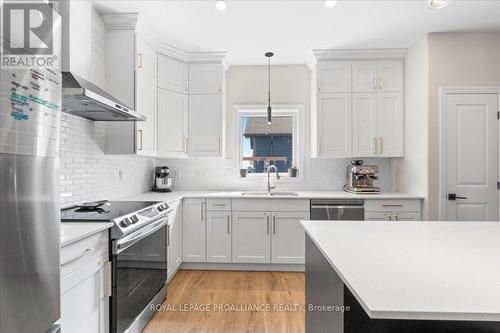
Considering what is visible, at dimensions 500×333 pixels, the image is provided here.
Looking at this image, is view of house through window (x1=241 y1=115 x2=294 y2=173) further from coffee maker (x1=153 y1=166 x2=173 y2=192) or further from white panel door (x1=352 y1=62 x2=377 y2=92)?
coffee maker (x1=153 y1=166 x2=173 y2=192)

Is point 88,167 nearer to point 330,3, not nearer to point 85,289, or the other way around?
point 85,289

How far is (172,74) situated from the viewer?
3.30 metres

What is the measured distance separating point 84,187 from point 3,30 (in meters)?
1.79

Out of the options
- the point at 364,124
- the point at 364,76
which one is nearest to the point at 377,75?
the point at 364,76

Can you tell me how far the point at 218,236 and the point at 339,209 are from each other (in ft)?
4.89

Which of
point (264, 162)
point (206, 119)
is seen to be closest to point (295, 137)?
point (264, 162)

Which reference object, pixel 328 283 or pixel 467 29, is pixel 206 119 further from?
pixel 467 29

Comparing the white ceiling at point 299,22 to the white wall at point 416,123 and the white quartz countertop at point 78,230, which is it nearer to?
the white wall at point 416,123

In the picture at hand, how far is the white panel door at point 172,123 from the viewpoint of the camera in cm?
316

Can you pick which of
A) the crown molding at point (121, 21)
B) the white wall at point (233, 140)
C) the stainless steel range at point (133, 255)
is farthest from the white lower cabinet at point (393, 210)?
the crown molding at point (121, 21)

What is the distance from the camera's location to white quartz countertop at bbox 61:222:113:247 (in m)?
1.25

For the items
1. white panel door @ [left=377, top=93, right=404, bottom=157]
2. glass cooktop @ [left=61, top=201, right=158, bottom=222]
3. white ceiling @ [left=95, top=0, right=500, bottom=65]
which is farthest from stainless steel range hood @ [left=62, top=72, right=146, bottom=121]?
white panel door @ [left=377, top=93, right=404, bottom=157]

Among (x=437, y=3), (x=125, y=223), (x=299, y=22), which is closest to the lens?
(x=437, y=3)

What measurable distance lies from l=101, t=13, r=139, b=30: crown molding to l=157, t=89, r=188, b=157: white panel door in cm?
75
